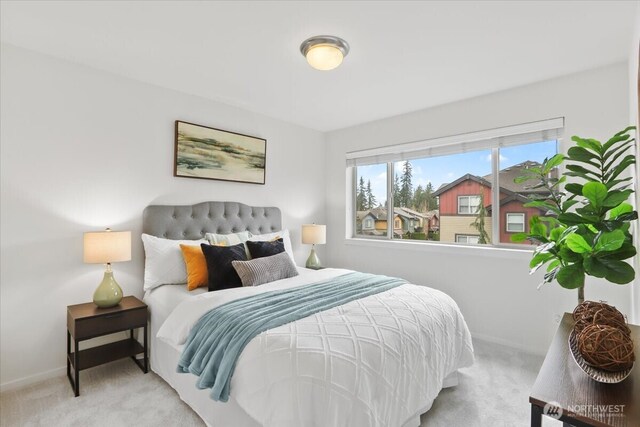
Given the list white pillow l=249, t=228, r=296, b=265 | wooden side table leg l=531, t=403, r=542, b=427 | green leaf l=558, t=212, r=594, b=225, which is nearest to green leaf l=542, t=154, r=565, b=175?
green leaf l=558, t=212, r=594, b=225

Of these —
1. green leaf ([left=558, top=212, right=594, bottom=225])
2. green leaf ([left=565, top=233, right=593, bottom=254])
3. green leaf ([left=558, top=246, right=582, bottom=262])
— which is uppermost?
green leaf ([left=558, top=212, right=594, bottom=225])

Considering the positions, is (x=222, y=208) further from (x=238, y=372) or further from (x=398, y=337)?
(x=398, y=337)

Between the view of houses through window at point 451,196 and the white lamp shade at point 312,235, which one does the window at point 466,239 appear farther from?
the white lamp shade at point 312,235

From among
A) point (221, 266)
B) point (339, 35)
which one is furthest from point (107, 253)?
point (339, 35)

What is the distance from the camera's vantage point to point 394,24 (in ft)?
6.77

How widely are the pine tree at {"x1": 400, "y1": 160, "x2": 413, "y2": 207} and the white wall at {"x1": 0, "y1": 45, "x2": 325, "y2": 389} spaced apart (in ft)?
8.08

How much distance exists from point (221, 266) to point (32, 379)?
5.13 feet

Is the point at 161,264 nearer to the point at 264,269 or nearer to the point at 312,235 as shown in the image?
the point at 264,269

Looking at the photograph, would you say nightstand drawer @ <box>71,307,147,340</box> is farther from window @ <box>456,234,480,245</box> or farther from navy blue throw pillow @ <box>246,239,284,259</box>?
window @ <box>456,234,480,245</box>

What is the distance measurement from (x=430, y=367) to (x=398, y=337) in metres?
0.35

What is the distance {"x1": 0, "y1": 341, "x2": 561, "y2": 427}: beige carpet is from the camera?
1986mm

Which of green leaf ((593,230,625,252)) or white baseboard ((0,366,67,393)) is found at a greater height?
green leaf ((593,230,625,252))

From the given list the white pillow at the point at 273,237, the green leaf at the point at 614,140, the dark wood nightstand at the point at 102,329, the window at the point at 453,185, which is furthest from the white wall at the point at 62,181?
the green leaf at the point at 614,140

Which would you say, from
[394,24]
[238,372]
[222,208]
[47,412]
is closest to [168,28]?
[394,24]
